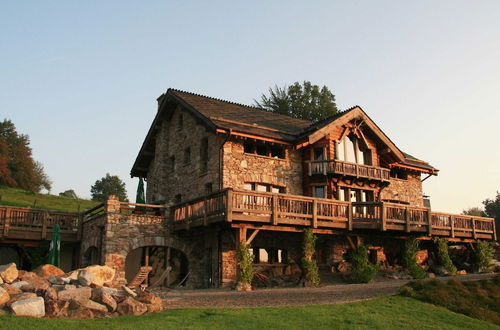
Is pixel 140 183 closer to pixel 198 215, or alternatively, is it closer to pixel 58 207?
pixel 198 215

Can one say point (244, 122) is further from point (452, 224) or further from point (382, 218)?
point (452, 224)

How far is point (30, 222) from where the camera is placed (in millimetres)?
26516

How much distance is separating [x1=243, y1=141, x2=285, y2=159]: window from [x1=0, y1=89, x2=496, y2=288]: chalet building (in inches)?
2.1

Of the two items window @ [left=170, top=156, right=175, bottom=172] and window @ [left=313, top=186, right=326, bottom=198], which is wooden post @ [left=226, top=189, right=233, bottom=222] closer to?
window @ [left=313, top=186, right=326, bottom=198]

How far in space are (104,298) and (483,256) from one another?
73.1ft

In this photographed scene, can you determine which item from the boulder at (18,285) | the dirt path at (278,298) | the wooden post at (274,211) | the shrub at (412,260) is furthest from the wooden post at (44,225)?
the shrub at (412,260)

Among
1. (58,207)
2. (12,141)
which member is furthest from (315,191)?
(12,141)

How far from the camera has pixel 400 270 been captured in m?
27.4

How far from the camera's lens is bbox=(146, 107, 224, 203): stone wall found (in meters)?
26.8

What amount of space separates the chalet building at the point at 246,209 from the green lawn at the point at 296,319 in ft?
21.4

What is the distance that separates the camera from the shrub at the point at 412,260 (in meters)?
26.0

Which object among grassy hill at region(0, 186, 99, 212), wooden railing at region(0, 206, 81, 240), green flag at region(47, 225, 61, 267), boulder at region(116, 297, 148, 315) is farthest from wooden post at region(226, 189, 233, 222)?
grassy hill at region(0, 186, 99, 212)

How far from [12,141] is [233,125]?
1930 inches

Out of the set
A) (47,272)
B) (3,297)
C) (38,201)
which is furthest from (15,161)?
(3,297)
